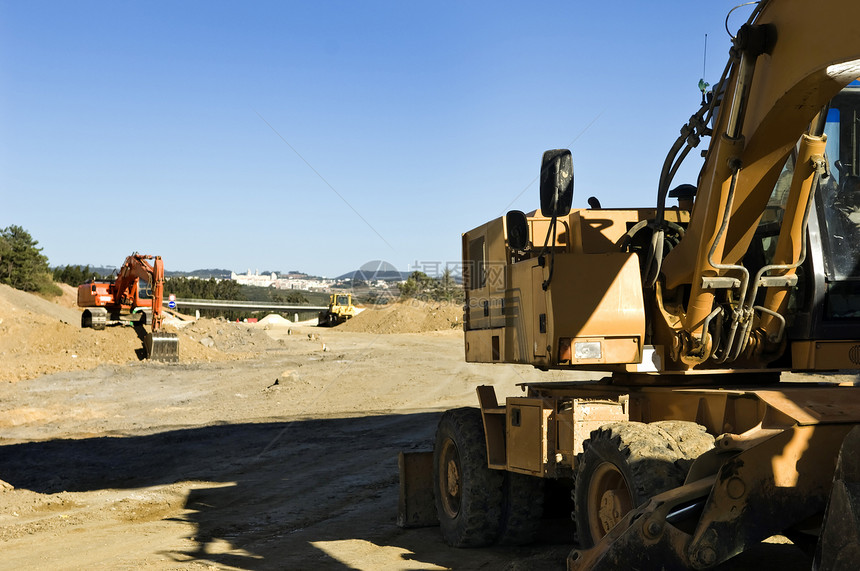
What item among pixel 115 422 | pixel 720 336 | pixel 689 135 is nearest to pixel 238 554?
pixel 720 336

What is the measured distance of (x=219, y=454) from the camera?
14625 millimetres

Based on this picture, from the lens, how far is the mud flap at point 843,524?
3625mm

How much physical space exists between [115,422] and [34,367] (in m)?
8.71

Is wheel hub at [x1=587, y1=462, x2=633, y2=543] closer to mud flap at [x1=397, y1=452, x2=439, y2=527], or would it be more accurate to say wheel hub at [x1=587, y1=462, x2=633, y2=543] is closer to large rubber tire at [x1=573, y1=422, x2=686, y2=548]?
large rubber tire at [x1=573, y1=422, x2=686, y2=548]

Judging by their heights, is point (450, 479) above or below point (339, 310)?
below

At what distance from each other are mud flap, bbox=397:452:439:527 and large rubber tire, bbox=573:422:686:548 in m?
3.33

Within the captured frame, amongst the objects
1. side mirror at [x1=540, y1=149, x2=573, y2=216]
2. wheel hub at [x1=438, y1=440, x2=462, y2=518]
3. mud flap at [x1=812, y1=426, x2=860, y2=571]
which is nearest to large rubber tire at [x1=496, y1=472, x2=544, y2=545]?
wheel hub at [x1=438, y1=440, x2=462, y2=518]

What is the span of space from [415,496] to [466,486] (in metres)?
1.22

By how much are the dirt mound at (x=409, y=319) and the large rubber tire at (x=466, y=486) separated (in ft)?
127

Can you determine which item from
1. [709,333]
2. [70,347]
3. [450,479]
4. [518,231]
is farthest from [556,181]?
[70,347]

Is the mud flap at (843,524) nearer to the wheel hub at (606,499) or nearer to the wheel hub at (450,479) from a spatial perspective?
the wheel hub at (606,499)

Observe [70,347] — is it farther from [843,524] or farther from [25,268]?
[25,268]

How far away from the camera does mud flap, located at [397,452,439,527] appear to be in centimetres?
923

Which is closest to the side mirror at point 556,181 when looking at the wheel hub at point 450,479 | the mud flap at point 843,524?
the mud flap at point 843,524
